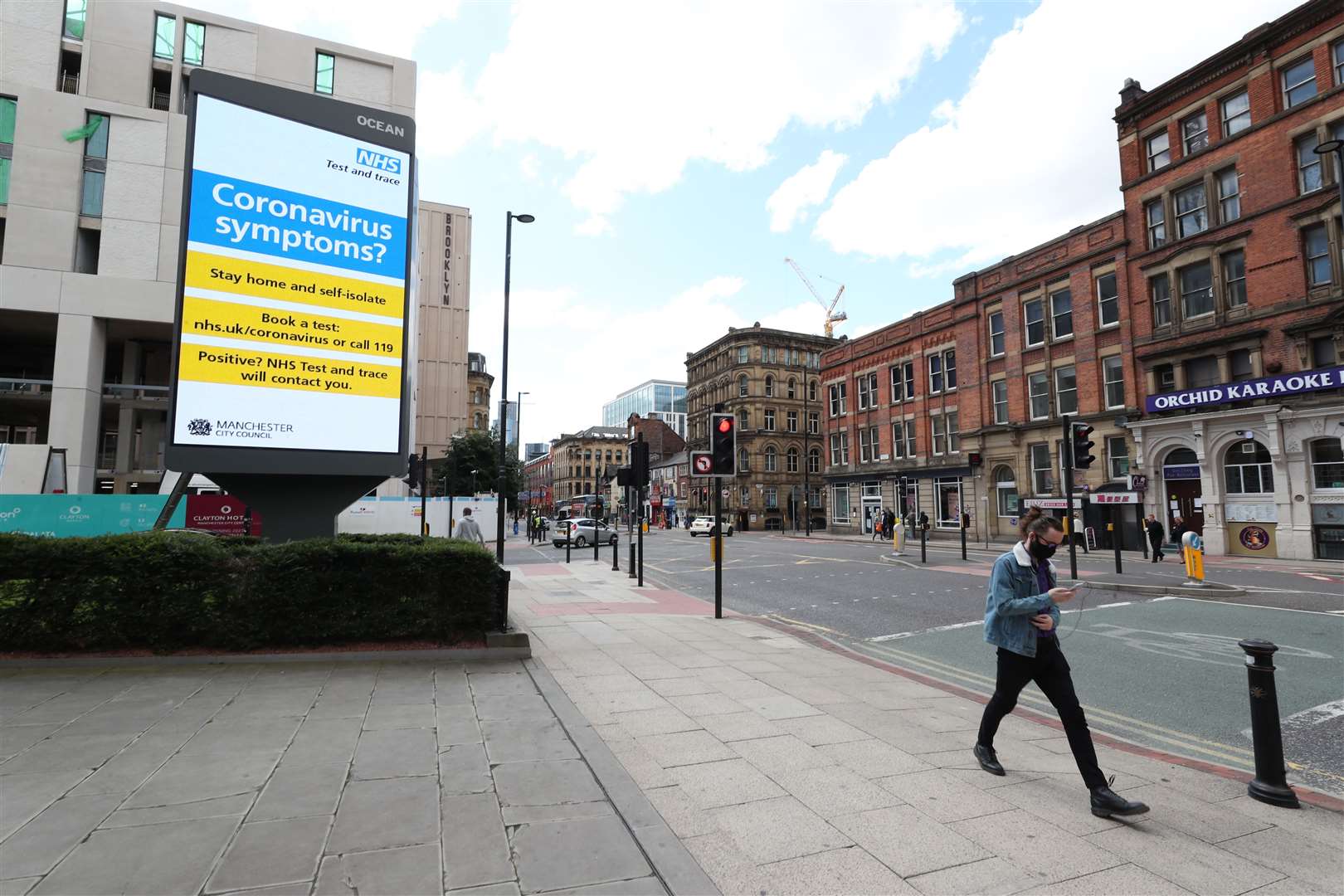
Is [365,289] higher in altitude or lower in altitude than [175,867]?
higher

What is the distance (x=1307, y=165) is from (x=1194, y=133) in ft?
17.1

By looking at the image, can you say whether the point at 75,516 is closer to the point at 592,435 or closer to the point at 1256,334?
the point at 1256,334

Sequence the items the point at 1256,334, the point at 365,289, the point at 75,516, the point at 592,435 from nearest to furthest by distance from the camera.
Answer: the point at 365,289, the point at 75,516, the point at 1256,334, the point at 592,435

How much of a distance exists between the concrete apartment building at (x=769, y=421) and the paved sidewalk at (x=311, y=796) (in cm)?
5915

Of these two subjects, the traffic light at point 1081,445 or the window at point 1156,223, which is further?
the window at point 1156,223

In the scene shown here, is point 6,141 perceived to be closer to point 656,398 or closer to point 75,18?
point 75,18

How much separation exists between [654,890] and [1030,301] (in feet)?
125

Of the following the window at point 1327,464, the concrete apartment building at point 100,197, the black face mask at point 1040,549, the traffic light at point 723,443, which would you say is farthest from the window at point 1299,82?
the concrete apartment building at point 100,197

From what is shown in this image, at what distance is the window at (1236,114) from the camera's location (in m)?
25.5

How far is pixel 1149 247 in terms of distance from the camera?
28.7 m

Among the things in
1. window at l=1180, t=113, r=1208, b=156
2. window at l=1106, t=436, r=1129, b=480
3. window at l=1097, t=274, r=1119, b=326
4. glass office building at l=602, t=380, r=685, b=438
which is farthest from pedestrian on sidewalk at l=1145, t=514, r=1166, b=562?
glass office building at l=602, t=380, r=685, b=438

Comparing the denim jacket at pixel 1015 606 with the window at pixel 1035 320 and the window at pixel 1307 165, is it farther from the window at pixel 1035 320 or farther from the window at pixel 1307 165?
the window at pixel 1035 320

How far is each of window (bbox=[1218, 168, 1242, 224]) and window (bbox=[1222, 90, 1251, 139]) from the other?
4.95 feet

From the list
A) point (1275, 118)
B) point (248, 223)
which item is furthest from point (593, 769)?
point (1275, 118)
